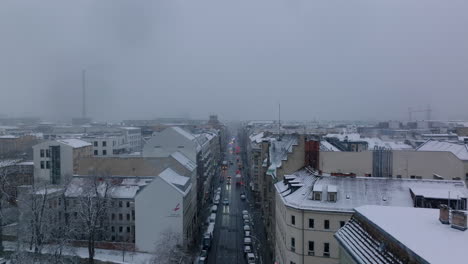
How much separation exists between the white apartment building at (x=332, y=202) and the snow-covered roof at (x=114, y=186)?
2751 cm

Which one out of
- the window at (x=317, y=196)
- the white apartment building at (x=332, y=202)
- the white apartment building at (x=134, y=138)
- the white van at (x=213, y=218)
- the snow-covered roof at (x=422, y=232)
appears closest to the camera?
the snow-covered roof at (x=422, y=232)

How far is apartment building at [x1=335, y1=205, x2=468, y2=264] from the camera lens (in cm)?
1399

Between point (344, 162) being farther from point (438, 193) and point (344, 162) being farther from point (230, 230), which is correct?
point (230, 230)

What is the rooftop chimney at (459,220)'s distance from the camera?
54.1ft

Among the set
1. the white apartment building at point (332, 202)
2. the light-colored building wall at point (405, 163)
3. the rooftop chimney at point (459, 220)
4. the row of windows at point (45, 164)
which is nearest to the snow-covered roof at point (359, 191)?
the white apartment building at point (332, 202)

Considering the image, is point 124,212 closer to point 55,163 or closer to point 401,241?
point 55,163

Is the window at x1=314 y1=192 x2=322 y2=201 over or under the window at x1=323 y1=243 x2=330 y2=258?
over

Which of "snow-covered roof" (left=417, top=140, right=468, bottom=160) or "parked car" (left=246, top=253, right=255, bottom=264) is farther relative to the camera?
"snow-covered roof" (left=417, top=140, right=468, bottom=160)

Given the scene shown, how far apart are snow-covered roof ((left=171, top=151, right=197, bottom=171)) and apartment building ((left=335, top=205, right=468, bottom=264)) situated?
4015 centimetres

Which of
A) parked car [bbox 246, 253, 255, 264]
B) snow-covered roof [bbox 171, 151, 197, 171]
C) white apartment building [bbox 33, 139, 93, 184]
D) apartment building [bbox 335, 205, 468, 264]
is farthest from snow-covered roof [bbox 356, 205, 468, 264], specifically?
white apartment building [bbox 33, 139, 93, 184]

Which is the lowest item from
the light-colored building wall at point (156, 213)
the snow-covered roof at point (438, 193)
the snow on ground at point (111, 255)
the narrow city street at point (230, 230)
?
the narrow city street at point (230, 230)

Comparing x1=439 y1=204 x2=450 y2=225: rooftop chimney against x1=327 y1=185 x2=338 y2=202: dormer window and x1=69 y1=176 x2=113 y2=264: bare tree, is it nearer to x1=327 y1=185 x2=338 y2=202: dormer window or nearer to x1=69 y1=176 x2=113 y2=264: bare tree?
x1=327 y1=185 x2=338 y2=202: dormer window

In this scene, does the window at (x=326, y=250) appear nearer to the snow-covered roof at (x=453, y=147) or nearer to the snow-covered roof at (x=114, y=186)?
the snow-covered roof at (x=453, y=147)

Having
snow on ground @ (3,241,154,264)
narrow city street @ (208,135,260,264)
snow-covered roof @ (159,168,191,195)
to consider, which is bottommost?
narrow city street @ (208,135,260,264)
